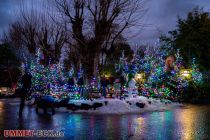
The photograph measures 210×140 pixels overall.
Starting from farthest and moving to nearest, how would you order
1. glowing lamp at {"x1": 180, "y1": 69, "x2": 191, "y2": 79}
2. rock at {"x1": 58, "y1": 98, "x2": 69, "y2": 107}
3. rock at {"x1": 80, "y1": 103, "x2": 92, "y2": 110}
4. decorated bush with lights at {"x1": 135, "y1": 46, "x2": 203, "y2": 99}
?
glowing lamp at {"x1": 180, "y1": 69, "x2": 191, "y2": 79}, decorated bush with lights at {"x1": 135, "y1": 46, "x2": 203, "y2": 99}, rock at {"x1": 58, "y1": 98, "x2": 69, "y2": 107}, rock at {"x1": 80, "y1": 103, "x2": 92, "y2": 110}

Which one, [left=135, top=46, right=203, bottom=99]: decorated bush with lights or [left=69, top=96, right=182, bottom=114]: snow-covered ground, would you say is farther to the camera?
[left=135, top=46, right=203, bottom=99]: decorated bush with lights

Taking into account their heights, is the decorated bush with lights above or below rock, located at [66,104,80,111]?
above

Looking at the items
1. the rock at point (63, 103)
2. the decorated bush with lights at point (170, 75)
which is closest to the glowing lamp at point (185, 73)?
the decorated bush with lights at point (170, 75)

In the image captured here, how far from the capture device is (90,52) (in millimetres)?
27156

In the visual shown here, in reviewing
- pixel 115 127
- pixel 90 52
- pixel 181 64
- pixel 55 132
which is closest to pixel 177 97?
pixel 181 64

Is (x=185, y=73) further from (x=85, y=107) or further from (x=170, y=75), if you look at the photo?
(x=85, y=107)

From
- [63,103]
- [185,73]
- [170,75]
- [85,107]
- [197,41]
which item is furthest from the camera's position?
[197,41]

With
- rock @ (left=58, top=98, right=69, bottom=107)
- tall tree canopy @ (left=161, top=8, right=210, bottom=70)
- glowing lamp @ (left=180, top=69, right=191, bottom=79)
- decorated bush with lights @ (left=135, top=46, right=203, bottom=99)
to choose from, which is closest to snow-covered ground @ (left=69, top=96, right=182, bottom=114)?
rock @ (left=58, top=98, right=69, bottom=107)

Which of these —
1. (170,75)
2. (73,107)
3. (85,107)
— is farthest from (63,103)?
(170,75)

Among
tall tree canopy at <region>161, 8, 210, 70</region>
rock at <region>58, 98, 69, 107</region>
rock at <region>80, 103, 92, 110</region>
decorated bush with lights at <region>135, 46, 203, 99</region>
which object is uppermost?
tall tree canopy at <region>161, 8, 210, 70</region>

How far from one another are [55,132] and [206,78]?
28742 mm

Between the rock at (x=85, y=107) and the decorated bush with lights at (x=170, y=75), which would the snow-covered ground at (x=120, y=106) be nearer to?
the rock at (x=85, y=107)

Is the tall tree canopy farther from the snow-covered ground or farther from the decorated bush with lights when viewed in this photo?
the snow-covered ground

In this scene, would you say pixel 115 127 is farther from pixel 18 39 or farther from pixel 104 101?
pixel 18 39
